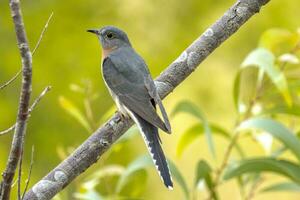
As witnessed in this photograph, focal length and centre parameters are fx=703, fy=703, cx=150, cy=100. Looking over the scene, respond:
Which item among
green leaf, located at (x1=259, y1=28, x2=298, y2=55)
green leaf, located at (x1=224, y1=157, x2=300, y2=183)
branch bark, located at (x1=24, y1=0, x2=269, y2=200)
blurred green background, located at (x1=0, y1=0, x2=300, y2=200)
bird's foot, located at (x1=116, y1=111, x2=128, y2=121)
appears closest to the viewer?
branch bark, located at (x1=24, y1=0, x2=269, y2=200)

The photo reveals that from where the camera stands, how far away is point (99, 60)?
5930mm

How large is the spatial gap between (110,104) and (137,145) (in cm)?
51

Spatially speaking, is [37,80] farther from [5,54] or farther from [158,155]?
[158,155]

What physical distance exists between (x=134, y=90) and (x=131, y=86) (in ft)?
0.18

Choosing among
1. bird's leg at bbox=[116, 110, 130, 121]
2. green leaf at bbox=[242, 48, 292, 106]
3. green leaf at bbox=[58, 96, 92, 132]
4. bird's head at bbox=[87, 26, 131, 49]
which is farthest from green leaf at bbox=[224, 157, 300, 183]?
bird's head at bbox=[87, 26, 131, 49]

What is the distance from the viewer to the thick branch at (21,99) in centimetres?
202

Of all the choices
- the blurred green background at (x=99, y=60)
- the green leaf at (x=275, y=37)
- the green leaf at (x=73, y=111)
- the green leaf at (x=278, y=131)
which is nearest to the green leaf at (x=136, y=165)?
the green leaf at (x=73, y=111)

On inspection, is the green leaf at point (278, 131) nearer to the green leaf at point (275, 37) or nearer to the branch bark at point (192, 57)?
the branch bark at point (192, 57)

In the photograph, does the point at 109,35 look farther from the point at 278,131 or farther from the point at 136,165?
the point at 278,131

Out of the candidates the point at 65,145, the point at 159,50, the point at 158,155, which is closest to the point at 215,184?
the point at 158,155

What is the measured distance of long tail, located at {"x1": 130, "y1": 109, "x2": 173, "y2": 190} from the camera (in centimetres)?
321

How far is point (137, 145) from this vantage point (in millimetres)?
6168

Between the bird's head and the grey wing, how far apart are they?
0.27 m

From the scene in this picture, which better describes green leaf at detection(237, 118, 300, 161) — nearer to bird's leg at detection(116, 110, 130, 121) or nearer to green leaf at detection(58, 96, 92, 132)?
bird's leg at detection(116, 110, 130, 121)
